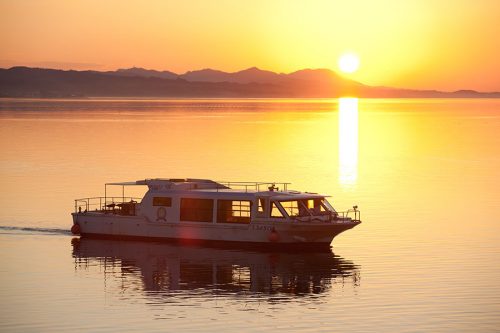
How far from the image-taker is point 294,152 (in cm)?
17888

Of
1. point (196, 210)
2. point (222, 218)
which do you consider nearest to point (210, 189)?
point (196, 210)

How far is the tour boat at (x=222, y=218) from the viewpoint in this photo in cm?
7131

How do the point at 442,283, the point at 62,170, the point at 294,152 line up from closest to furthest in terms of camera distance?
the point at 442,283 < the point at 62,170 < the point at 294,152

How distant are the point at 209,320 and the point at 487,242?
30.9m

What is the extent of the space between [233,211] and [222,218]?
96 centimetres

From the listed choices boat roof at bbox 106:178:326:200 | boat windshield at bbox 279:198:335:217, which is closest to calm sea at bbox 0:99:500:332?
boat windshield at bbox 279:198:335:217

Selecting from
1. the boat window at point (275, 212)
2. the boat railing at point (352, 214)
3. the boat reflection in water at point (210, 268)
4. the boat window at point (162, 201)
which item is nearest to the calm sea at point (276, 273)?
the boat reflection in water at point (210, 268)

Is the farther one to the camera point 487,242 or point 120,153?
point 120,153

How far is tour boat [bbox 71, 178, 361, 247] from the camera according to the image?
71.3 metres

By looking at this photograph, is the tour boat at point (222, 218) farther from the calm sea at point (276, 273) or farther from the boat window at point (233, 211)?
the calm sea at point (276, 273)

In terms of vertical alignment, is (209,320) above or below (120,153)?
below

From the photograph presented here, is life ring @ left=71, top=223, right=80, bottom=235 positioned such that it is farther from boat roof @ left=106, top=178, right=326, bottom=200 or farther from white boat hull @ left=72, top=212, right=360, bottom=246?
boat roof @ left=106, top=178, right=326, bottom=200

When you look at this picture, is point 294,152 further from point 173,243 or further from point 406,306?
point 406,306

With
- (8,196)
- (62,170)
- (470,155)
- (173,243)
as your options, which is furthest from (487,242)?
(470,155)
